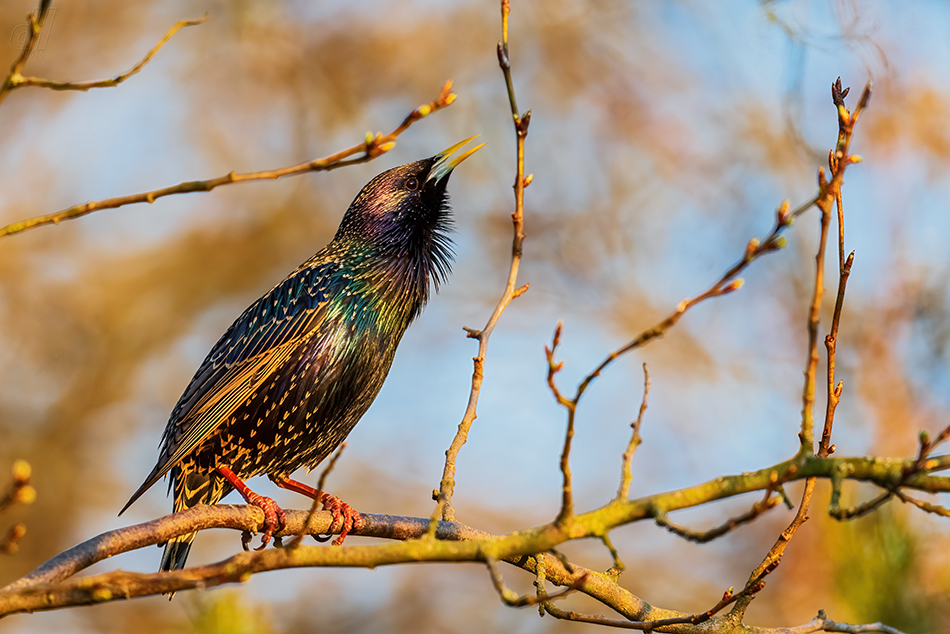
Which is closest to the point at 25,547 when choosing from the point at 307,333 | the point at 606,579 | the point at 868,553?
the point at 307,333

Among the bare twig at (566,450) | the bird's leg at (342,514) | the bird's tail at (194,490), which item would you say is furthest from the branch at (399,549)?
the bird's tail at (194,490)

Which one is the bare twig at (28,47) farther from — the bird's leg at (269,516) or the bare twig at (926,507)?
the bird's leg at (269,516)

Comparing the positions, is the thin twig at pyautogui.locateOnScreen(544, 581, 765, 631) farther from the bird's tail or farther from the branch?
the bird's tail

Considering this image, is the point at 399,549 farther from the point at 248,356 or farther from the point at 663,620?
the point at 248,356

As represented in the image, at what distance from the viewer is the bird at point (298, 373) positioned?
12.9ft

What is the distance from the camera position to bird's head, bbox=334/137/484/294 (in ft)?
14.4

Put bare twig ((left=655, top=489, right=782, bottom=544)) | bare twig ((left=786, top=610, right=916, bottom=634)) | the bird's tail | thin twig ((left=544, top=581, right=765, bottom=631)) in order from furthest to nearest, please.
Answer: the bird's tail
thin twig ((left=544, top=581, right=765, bottom=631))
bare twig ((left=786, top=610, right=916, bottom=634))
bare twig ((left=655, top=489, right=782, bottom=544))

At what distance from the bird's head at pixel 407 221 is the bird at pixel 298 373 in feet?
0.03

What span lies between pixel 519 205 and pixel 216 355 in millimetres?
2275

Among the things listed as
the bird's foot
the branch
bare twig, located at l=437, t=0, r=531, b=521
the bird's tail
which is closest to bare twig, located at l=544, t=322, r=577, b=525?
the branch

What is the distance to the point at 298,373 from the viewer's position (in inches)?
155

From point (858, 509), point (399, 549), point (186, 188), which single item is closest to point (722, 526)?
point (858, 509)

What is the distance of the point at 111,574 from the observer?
5.82 ft

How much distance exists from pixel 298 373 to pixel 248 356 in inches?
14.9
